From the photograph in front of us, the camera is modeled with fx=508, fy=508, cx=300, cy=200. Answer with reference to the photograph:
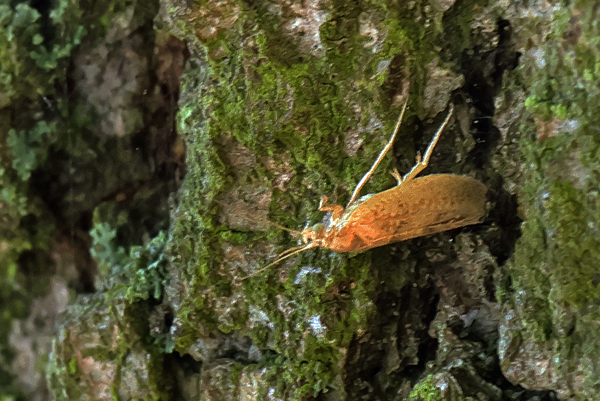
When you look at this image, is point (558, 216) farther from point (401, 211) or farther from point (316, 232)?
point (316, 232)

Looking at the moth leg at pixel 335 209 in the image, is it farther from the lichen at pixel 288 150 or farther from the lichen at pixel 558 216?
the lichen at pixel 558 216

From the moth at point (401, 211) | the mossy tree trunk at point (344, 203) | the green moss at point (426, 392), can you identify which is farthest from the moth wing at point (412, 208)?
the green moss at point (426, 392)

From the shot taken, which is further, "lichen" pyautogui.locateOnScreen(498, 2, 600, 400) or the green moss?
the green moss

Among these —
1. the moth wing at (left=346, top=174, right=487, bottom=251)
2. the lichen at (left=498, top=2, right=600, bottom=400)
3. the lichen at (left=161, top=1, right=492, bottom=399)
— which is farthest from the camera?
the lichen at (left=161, top=1, right=492, bottom=399)

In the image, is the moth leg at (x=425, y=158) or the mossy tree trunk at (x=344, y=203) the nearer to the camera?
the mossy tree trunk at (x=344, y=203)

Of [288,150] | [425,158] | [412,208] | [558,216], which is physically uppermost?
[288,150]

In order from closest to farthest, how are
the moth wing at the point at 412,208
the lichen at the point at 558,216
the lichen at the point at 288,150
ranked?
the lichen at the point at 558,216
the moth wing at the point at 412,208
the lichen at the point at 288,150

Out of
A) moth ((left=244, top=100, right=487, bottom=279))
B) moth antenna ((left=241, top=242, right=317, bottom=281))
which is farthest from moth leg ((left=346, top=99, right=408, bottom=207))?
moth antenna ((left=241, top=242, right=317, bottom=281))

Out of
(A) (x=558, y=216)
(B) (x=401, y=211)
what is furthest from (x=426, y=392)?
(A) (x=558, y=216)

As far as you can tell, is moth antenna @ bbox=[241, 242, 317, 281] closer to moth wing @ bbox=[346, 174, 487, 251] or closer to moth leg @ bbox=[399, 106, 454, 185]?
moth wing @ bbox=[346, 174, 487, 251]
